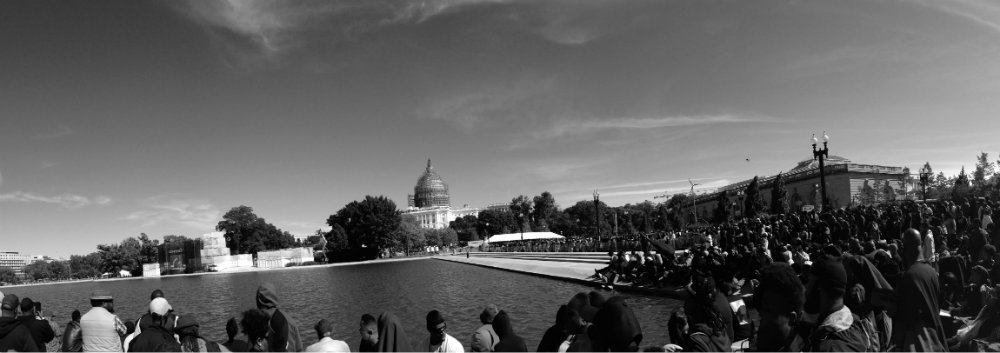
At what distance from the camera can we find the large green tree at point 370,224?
92.4 m

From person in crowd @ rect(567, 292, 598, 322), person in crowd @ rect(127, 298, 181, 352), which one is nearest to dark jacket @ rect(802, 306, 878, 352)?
person in crowd @ rect(567, 292, 598, 322)

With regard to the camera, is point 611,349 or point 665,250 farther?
point 665,250

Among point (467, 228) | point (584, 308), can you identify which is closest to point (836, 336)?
point (584, 308)

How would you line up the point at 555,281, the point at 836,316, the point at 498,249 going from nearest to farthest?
1. the point at 836,316
2. the point at 555,281
3. the point at 498,249

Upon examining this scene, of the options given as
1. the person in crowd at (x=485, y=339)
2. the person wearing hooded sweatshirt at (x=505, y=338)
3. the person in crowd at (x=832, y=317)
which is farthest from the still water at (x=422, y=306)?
the person in crowd at (x=832, y=317)

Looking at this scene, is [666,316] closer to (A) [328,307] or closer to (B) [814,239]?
(B) [814,239]

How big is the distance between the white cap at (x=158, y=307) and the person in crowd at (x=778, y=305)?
6362 millimetres

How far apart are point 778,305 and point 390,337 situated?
353cm

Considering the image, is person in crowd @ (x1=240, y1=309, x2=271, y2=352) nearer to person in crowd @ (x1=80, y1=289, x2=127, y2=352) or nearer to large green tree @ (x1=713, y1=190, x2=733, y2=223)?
person in crowd @ (x1=80, y1=289, x2=127, y2=352)

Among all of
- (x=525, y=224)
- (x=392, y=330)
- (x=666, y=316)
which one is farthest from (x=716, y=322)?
(x=525, y=224)

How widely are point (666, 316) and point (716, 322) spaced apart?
35.8 feet

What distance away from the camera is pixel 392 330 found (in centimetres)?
555

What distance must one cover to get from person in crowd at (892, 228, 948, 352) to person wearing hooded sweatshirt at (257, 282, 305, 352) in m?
5.47

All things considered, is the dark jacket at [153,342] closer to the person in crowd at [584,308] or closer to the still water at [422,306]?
the person in crowd at [584,308]
